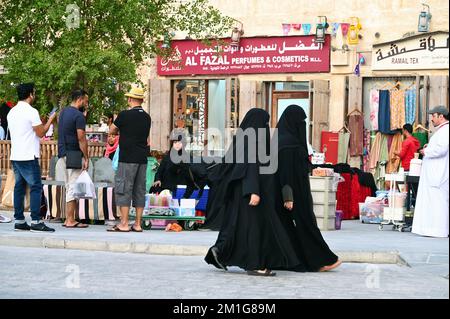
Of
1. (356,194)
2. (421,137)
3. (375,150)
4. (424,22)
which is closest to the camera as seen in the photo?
(356,194)

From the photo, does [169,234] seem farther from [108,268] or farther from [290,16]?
[290,16]

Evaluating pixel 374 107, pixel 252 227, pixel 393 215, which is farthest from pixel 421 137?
pixel 252 227

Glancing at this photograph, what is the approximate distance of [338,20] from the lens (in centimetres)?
2898

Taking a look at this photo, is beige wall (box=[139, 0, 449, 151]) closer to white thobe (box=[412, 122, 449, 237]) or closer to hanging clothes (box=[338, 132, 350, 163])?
hanging clothes (box=[338, 132, 350, 163])

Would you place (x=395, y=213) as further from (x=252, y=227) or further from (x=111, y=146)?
(x=252, y=227)

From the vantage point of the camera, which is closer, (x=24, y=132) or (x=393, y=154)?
(x=24, y=132)

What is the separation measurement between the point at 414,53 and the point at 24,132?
42.2 ft

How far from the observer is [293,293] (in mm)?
11141

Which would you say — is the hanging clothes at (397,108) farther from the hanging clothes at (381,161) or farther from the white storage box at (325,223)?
the white storage box at (325,223)

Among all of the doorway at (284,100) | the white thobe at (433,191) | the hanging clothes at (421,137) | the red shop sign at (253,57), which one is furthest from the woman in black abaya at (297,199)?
the doorway at (284,100)

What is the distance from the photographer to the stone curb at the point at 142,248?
15102mm

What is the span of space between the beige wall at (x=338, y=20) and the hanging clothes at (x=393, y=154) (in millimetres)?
1453
